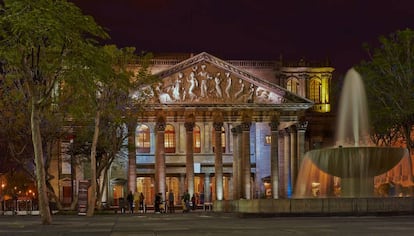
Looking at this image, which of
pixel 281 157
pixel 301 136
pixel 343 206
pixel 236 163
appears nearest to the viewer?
pixel 343 206

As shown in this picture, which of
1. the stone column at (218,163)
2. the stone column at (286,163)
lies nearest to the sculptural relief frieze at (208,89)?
the stone column at (218,163)

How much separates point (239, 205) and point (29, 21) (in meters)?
14.5

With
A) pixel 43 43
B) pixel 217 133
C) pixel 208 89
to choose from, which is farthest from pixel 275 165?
pixel 43 43

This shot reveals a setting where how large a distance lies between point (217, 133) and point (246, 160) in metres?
4.26

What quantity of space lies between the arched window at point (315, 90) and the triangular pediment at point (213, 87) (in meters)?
17.9

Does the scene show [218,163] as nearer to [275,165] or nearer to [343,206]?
[275,165]

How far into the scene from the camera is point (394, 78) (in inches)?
2327

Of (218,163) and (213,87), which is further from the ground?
(213,87)

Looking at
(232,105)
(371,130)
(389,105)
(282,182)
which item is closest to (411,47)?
(389,105)

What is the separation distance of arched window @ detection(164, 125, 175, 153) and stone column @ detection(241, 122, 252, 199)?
12.2 m

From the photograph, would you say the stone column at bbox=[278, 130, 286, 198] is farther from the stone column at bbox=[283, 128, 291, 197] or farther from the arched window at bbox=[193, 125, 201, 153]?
the arched window at bbox=[193, 125, 201, 153]

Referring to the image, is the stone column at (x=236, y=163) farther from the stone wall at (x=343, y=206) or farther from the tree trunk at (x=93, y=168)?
the stone wall at (x=343, y=206)

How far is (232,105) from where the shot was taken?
79438mm

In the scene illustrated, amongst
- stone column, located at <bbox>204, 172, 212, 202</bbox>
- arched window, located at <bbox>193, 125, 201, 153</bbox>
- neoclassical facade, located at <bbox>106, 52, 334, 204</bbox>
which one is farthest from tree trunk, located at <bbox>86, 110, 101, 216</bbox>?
arched window, located at <bbox>193, 125, 201, 153</bbox>
